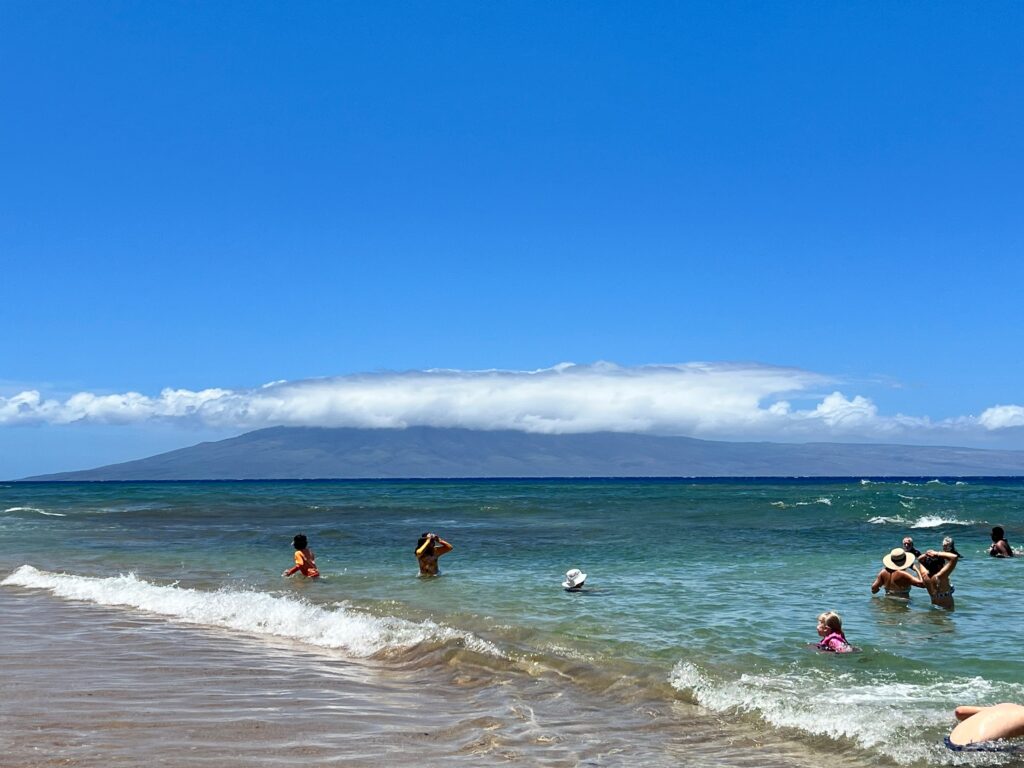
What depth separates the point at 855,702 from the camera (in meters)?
10.4

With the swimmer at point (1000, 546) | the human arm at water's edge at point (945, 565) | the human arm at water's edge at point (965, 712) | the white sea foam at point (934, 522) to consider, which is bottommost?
the white sea foam at point (934, 522)

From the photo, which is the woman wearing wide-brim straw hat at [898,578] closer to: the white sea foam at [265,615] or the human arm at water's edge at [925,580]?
the human arm at water's edge at [925,580]

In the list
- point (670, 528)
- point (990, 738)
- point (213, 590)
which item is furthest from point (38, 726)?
point (670, 528)

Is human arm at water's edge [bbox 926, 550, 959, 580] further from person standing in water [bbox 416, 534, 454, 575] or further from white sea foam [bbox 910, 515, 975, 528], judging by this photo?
white sea foam [bbox 910, 515, 975, 528]

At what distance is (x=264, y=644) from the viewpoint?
14461 millimetres

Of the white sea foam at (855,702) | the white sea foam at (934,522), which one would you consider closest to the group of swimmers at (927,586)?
the white sea foam at (855,702)

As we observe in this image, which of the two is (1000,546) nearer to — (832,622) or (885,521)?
(832,622)

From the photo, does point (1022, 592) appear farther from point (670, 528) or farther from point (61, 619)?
point (670, 528)

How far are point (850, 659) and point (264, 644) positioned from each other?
332 inches

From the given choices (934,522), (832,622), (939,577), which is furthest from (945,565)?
(934,522)

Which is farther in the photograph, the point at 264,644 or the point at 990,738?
the point at 264,644

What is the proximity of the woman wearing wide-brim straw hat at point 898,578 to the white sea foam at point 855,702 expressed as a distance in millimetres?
6143

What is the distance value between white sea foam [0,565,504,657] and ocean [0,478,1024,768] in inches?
2.5

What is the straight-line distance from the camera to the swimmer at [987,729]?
27.0 feet
